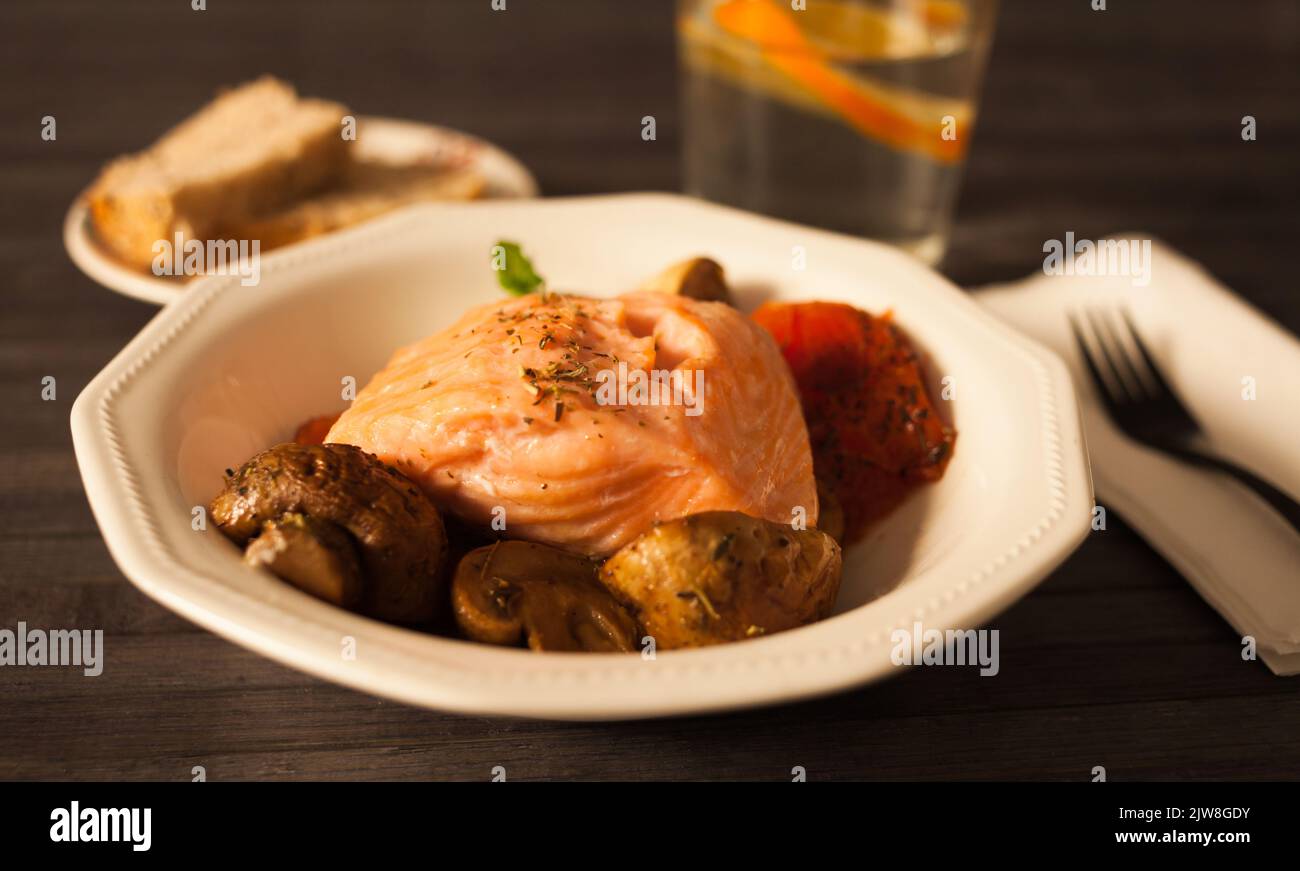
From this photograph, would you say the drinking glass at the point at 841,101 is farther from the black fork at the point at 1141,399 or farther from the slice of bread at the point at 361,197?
the slice of bread at the point at 361,197

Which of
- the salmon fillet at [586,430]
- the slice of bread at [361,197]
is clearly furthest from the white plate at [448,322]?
the slice of bread at [361,197]

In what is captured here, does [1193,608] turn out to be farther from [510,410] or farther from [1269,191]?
[1269,191]

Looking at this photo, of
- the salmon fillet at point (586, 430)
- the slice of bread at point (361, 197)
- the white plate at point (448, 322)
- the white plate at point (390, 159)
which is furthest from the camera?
the slice of bread at point (361, 197)

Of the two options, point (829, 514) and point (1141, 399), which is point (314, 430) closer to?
point (829, 514)

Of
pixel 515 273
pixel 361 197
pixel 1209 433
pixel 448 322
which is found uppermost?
pixel 361 197

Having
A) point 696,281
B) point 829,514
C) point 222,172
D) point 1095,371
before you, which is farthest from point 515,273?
point 1095,371
